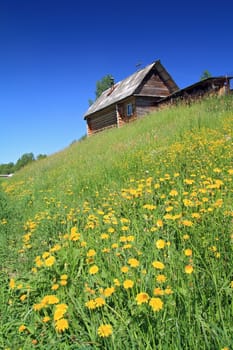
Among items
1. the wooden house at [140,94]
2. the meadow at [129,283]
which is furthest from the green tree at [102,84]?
the meadow at [129,283]

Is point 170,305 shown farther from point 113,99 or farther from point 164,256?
point 113,99

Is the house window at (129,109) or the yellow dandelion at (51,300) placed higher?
the house window at (129,109)

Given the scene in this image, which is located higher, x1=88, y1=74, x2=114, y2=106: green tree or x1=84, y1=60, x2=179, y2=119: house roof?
x1=88, y1=74, x2=114, y2=106: green tree

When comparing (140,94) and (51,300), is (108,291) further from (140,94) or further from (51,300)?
(140,94)

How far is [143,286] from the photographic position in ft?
5.38

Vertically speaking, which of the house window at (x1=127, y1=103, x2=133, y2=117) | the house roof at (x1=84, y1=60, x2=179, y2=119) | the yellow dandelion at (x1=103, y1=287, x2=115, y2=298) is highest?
the house roof at (x1=84, y1=60, x2=179, y2=119)

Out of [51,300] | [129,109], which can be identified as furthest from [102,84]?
[51,300]

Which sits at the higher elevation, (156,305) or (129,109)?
(129,109)

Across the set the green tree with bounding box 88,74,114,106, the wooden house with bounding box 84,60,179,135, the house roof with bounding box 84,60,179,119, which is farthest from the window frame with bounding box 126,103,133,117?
the green tree with bounding box 88,74,114,106

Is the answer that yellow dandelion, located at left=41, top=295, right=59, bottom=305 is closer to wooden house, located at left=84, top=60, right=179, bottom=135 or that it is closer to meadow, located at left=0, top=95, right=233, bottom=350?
meadow, located at left=0, top=95, right=233, bottom=350

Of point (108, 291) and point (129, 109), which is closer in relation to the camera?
point (108, 291)

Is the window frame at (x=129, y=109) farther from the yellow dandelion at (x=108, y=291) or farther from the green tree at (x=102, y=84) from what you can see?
the green tree at (x=102, y=84)

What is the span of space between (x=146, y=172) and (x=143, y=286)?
2970mm

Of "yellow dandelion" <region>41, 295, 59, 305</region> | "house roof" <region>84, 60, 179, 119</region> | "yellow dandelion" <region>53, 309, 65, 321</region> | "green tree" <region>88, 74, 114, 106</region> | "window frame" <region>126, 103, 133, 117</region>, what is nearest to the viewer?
"yellow dandelion" <region>53, 309, 65, 321</region>
